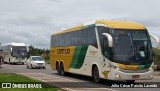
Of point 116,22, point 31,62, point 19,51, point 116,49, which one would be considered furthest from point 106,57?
point 19,51

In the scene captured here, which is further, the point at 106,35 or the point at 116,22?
the point at 116,22

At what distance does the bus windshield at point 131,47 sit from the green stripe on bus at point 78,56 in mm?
3592

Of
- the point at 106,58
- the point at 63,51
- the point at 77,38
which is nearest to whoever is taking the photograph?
the point at 106,58

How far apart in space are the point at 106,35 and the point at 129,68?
2.05 meters

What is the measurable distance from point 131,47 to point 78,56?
567 centimetres

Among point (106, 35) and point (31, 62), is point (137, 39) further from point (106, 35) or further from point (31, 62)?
point (31, 62)

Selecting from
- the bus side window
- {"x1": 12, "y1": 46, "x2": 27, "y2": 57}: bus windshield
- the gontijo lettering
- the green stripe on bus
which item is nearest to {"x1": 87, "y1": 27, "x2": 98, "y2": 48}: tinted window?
the green stripe on bus

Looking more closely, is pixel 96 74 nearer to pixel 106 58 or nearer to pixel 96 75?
pixel 96 75

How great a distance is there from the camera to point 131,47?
67.5 feet

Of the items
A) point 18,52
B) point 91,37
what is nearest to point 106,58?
point 91,37

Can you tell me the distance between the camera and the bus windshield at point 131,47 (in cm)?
2048

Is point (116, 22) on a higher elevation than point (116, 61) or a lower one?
higher

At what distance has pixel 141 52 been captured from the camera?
2069 cm

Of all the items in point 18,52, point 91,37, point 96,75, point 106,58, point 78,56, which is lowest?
point 96,75
